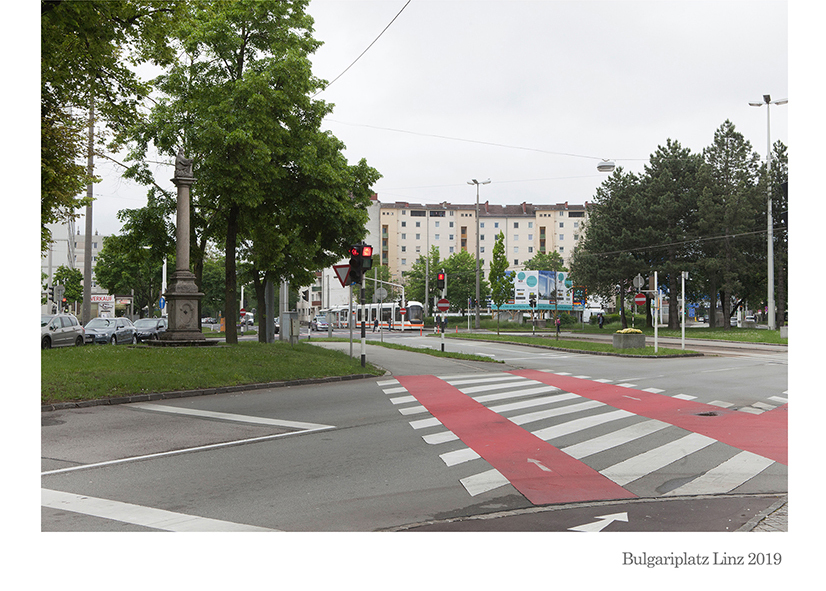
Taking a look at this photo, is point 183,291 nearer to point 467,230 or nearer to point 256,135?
point 256,135

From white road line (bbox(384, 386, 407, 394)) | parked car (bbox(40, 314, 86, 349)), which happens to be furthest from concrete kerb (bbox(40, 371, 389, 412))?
parked car (bbox(40, 314, 86, 349))

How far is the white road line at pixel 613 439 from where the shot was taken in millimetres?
7605

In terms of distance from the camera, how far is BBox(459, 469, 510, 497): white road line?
5.87 meters

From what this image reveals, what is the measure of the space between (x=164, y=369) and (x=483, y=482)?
373 inches

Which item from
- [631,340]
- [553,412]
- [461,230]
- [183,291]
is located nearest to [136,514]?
[553,412]

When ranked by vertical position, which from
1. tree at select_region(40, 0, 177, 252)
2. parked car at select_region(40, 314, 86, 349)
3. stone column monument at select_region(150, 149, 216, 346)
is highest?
tree at select_region(40, 0, 177, 252)

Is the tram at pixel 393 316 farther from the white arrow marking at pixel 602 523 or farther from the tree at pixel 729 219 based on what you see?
the white arrow marking at pixel 602 523

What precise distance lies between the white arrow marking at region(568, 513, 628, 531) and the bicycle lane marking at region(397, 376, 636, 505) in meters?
0.57

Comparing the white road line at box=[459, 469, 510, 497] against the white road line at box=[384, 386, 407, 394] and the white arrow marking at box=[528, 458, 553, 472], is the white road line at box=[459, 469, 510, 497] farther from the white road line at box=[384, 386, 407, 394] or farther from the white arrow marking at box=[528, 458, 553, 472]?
the white road line at box=[384, 386, 407, 394]

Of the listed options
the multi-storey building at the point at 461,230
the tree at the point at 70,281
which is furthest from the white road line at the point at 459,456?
the multi-storey building at the point at 461,230

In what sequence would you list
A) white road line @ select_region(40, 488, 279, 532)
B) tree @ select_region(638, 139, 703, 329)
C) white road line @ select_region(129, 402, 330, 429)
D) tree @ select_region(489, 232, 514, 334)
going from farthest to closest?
tree @ select_region(489, 232, 514, 334) < tree @ select_region(638, 139, 703, 329) < white road line @ select_region(129, 402, 330, 429) < white road line @ select_region(40, 488, 279, 532)

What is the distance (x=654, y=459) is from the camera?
721 cm

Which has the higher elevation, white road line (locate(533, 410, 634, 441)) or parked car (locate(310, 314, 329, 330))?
white road line (locate(533, 410, 634, 441))

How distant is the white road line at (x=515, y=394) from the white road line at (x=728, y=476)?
550 cm
